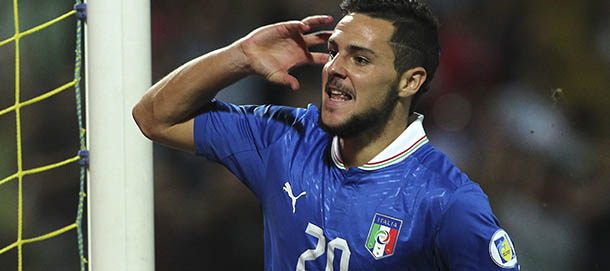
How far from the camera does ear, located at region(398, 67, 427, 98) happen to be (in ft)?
5.24

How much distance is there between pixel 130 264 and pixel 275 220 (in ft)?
1.24

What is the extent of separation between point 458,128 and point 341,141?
5.42ft

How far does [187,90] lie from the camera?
1.62 meters

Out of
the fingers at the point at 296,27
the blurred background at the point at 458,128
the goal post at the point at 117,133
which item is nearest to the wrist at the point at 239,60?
the fingers at the point at 296,27

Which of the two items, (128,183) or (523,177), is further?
(523,177)

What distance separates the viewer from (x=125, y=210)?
65.4 inches

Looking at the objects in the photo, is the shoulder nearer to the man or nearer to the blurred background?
the man

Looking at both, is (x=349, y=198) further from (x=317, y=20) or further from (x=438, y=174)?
(x=317, y=20)

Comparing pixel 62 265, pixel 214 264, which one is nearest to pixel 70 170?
pixel 62 265

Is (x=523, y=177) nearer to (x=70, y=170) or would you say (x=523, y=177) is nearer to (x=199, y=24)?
(x=199, y=24)

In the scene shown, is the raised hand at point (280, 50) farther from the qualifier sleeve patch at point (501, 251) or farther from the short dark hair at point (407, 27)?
the qualifier sleeve patch at point (501, 251)

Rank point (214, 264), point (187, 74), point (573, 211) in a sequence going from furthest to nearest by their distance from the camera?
point (214, 264) → point (573, 211) → point (187, 74)

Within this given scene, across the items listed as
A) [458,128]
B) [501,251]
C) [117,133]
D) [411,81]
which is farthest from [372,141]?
[458,128]

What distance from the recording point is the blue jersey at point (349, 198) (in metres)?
1.37
